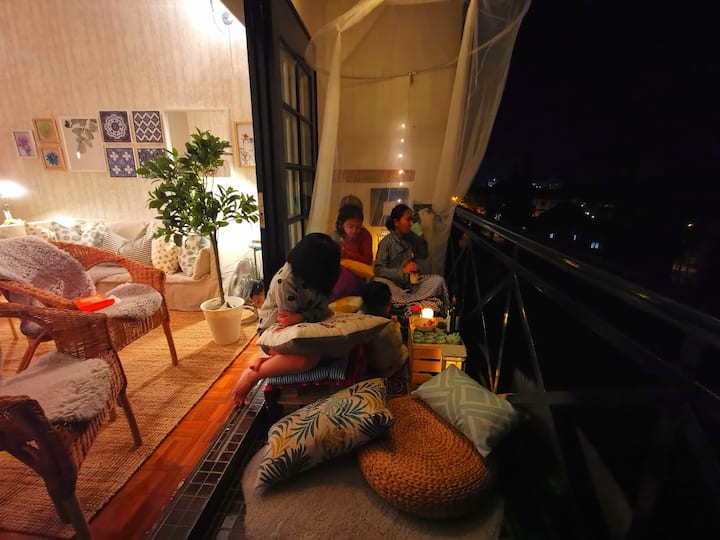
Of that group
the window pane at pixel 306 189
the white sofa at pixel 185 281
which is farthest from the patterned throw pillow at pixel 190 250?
the window pane at pixel 306 189

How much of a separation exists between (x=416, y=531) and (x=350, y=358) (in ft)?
2.48

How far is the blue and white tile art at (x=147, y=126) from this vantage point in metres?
3.36

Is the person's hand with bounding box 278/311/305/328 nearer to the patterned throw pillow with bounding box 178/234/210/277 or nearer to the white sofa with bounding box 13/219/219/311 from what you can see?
the white sofa with bounding box 13/219/219/311

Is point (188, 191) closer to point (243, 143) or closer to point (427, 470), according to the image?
point (243, 143)

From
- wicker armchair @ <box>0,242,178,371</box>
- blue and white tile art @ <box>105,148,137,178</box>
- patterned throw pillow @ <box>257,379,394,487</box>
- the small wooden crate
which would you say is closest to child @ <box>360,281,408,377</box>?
the small wooden crate

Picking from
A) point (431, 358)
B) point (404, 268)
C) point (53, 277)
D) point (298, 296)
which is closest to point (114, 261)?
point (53, 277)

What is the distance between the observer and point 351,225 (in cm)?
236

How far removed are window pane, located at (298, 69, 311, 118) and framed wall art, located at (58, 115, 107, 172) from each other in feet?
8.60

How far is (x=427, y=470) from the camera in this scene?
1.05 meters

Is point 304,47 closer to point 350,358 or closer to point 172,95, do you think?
point 172,95

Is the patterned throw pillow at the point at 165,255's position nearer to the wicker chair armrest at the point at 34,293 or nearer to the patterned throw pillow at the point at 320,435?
the wicker chair armrest at the point at 34,293

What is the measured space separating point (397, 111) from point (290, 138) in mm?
1109

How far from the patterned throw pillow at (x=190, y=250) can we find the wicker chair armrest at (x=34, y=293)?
4.63 feet

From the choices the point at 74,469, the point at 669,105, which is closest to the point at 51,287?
the point at 74,469
